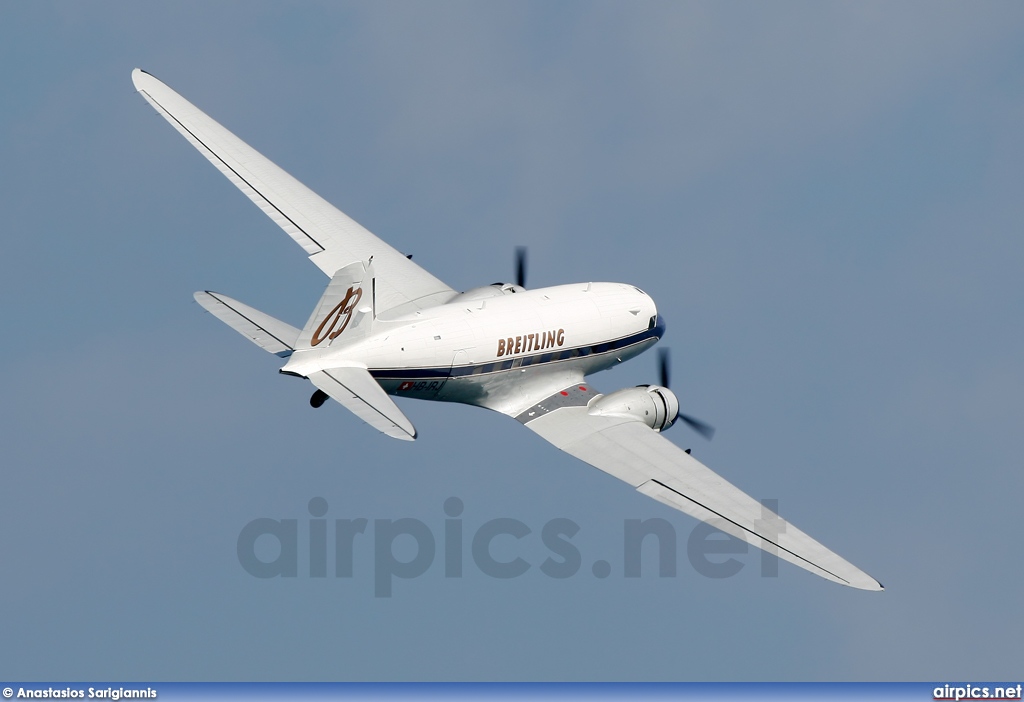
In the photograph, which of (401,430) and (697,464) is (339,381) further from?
(697,464)

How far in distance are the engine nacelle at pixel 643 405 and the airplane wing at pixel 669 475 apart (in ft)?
1.13

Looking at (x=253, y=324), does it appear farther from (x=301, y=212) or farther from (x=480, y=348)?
(x=301, y=212)

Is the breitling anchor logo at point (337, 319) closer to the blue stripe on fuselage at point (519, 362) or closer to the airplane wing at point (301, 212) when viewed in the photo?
the blue stripe on fuselage at point (519, 362)

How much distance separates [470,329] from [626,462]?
757 centimetres

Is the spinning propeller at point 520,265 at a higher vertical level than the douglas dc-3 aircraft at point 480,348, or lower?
higher

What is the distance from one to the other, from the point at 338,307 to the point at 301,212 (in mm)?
13279

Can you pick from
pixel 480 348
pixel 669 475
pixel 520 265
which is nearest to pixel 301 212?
pixel 520 265

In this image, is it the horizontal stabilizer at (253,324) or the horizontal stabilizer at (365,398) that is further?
the horizontal stabilizer at (253,324)

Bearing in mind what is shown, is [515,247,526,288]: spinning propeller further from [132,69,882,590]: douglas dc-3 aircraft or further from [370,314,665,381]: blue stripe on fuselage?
[370,314,665,381]: blue stripe on fuselage

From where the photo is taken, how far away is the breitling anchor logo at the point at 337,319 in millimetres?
56375

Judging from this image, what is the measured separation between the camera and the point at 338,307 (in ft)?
185

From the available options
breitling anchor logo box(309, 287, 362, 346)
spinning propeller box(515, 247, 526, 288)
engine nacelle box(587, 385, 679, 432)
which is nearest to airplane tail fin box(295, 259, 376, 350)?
breitling anchor logo box(309, 287, 362, 346)

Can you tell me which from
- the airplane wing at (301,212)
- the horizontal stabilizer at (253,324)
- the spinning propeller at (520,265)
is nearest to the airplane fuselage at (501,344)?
the horizontal stabilizer at (253,324)

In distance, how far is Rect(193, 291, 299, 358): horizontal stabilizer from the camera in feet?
187
